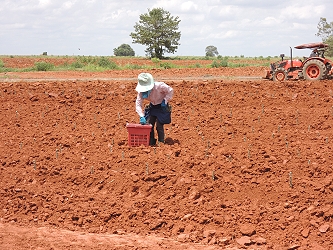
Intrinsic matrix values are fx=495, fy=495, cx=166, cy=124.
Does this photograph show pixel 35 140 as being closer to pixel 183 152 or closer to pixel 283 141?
pixel 183 152

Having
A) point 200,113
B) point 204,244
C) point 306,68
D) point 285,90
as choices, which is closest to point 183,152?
point 204,244

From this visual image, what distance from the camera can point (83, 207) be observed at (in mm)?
6090

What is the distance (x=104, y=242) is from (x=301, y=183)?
8.38 ft

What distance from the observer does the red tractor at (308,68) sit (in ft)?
49.2

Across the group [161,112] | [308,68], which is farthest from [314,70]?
[161,112]

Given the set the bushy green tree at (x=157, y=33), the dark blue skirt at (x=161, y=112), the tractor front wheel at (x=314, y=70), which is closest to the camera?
the dark blue skirt at (x=161, y=112)

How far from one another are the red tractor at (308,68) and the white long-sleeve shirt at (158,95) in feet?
26.9

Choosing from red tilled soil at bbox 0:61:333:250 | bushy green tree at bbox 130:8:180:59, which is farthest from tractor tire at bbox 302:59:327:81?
bushy green tree at bbox 130:8:180:59

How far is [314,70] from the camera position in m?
15.2

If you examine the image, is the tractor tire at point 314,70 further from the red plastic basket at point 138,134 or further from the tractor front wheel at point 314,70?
the red plastic basket at point 138,134

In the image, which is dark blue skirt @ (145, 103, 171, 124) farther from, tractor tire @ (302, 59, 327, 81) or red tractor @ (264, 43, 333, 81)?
tractor tire @ (302, 59, 327, 81)

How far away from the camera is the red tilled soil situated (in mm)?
5312

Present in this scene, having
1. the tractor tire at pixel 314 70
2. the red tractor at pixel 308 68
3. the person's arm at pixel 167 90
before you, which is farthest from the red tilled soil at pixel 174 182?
the red tractor at pixel 308 68

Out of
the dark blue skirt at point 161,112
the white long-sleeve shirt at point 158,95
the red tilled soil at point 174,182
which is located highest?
the white long-sleeve shirt at point 158,95
